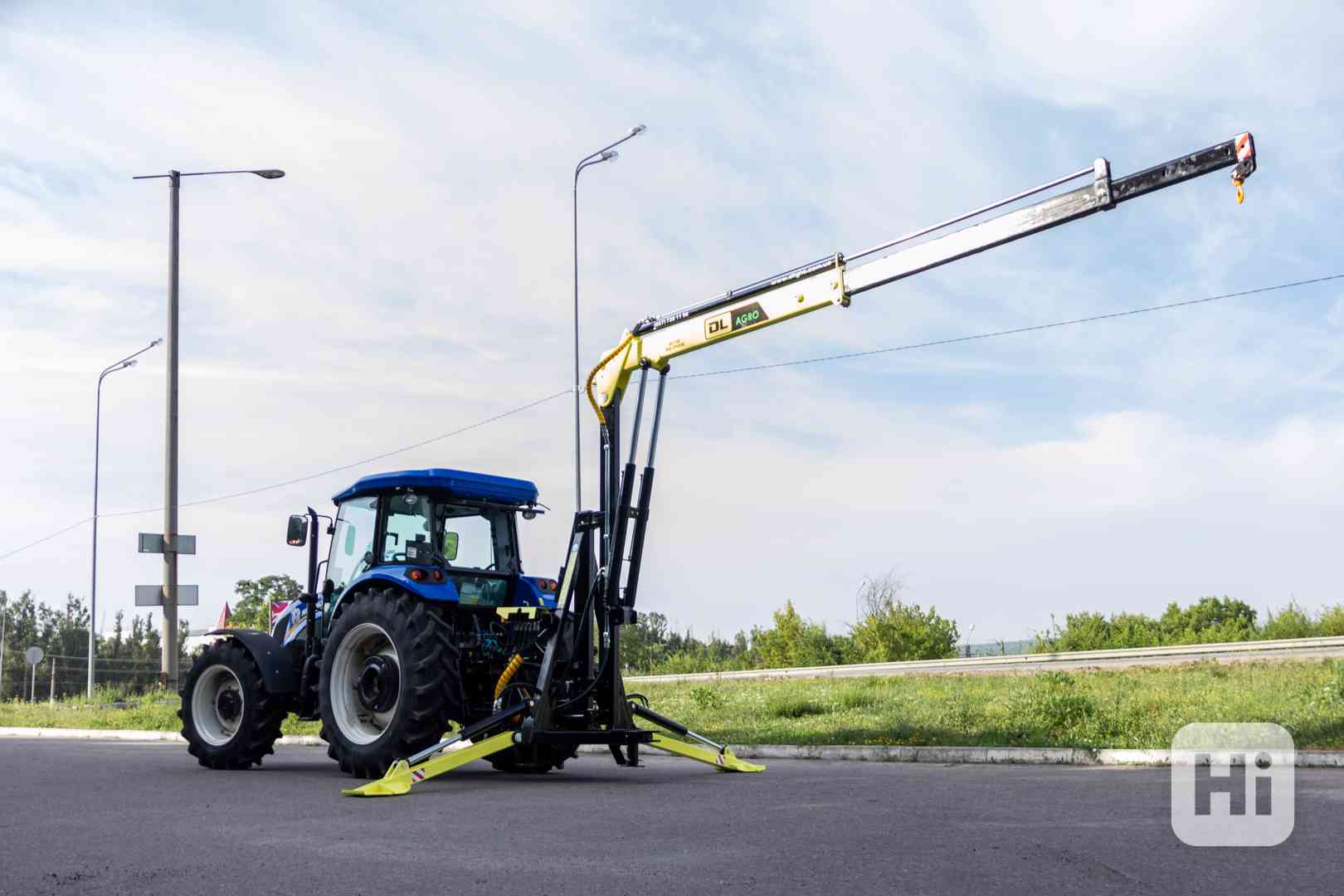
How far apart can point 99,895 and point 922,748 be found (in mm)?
8839

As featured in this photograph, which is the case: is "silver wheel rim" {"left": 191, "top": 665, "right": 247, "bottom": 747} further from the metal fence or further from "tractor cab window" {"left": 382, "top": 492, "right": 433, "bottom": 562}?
the metal fence

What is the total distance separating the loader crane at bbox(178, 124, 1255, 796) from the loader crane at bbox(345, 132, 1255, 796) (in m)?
0.02

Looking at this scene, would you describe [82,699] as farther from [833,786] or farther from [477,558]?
[833,786]

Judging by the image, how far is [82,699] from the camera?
34.3 meters

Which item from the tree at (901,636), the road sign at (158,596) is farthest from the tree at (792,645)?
the road sign at (158,596)

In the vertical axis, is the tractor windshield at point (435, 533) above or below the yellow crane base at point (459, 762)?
above

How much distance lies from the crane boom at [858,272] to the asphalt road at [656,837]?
4.06 m

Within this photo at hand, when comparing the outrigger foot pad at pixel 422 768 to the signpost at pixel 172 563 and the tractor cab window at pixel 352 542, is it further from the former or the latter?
the signpost at pixel 172 563

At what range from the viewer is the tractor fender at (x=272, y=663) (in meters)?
12.0

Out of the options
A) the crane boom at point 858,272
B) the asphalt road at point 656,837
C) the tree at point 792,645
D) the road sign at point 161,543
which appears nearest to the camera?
the asphalt road at point 656,837

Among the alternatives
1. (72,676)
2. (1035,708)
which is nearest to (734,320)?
(1035,708)

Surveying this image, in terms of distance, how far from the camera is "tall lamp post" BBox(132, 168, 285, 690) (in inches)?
778

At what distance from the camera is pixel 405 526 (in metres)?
11.8

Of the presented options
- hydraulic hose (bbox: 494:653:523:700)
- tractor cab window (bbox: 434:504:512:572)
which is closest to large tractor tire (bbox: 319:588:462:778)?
hydraulic hose (bbox: 494:653:523:700)
